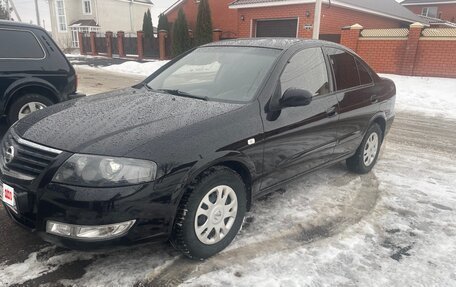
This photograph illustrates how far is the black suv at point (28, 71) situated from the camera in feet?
17.3

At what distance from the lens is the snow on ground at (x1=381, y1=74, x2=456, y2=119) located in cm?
1022

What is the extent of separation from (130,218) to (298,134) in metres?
1.85

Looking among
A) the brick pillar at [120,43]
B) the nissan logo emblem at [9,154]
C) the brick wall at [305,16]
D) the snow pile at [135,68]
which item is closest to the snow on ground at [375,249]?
the nissan logo emblem at [9,154]

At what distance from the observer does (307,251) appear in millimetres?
3062

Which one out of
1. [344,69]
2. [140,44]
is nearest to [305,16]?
[140,44]

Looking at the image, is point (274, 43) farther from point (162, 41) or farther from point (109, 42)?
point (109, 42)

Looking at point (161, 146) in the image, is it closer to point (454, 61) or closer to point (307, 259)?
point (307, 259)

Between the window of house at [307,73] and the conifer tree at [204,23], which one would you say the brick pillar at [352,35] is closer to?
the conifer tree at [204,23]

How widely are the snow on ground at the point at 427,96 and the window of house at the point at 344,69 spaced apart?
6206 mm

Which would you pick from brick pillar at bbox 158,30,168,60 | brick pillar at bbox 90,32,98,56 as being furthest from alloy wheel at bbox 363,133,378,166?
brick pillar at bbox 90,32,98,56

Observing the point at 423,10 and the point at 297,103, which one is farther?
the point at 423,10

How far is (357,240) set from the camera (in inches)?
129

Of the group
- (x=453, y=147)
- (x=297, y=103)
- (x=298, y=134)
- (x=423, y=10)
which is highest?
(x=423, y=10)

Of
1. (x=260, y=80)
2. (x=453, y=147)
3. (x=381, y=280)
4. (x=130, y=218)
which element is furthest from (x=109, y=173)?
(x=453, y=147)
